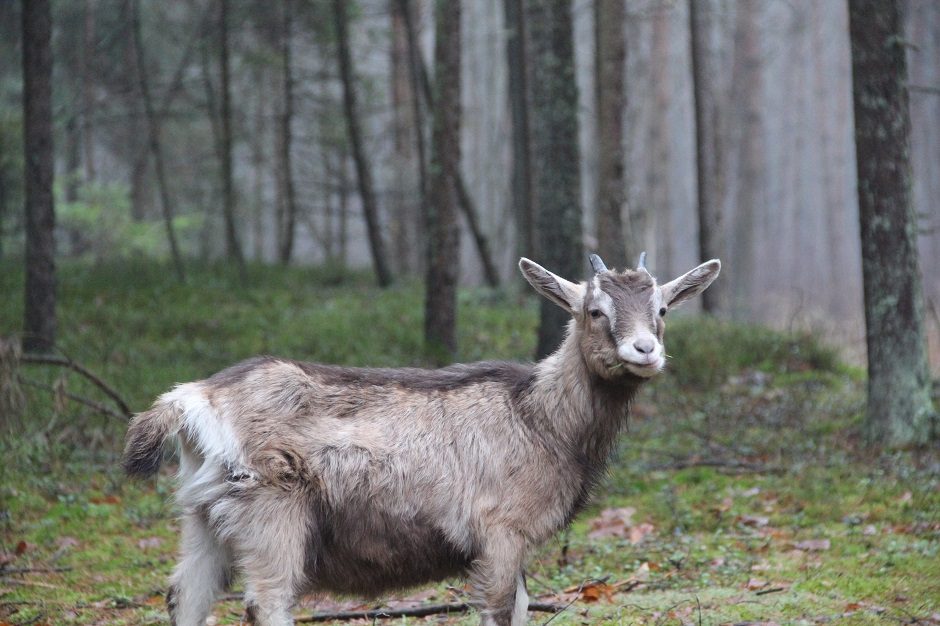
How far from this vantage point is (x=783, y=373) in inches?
465

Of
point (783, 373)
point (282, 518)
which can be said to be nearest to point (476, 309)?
point (783, 373)

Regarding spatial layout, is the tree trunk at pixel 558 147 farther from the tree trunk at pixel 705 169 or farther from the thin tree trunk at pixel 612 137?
the tree trunk at pixel 705 169

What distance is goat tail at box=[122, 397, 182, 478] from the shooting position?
14.3 feet

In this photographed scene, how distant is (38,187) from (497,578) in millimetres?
7883

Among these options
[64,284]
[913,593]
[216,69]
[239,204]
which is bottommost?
[913,593]

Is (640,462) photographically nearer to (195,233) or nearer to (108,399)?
(108,399)

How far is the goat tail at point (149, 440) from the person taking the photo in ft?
14.3

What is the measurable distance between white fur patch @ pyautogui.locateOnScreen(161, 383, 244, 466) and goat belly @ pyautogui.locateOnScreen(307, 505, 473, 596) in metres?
0.49

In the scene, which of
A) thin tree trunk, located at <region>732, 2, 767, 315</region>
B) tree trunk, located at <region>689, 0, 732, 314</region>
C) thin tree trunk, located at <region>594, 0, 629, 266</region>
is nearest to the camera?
thin tree trunk, located at <region>594, 0, 629, 266</region>

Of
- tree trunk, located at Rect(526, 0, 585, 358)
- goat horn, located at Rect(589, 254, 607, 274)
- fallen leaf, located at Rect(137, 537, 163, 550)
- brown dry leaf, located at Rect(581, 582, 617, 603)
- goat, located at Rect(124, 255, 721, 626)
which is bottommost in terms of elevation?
brown dry leaf, located at Rect(581, 582, 617, 603)

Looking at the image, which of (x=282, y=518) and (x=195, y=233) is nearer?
(x=282, y=518)

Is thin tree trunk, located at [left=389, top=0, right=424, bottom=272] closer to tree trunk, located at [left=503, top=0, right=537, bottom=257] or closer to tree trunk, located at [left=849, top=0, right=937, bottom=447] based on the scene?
tree trunk, located at [left=503, top=0, right=537, bottom=257]

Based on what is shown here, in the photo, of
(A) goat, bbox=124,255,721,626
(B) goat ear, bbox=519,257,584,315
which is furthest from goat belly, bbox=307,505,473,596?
(B) goat ear, bbox=519,257,584,315

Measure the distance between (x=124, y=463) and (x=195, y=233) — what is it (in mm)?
20055
